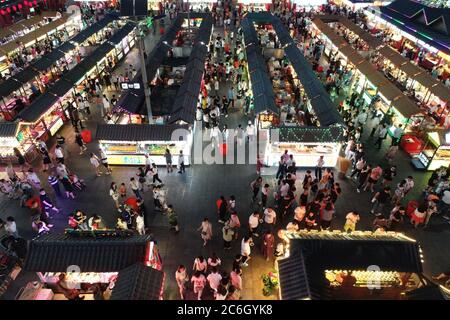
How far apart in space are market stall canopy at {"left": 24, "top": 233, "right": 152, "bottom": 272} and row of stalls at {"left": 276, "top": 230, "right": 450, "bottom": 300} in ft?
12.2

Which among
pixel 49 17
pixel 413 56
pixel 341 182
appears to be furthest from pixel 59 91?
pixel 413 56

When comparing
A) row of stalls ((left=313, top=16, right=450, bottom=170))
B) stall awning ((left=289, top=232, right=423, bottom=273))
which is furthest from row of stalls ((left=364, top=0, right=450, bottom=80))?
stall awning ((left=289, top=232, right=423, bottom=273))

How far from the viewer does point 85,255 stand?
801 centimetres

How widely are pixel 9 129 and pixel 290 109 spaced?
1402 cm

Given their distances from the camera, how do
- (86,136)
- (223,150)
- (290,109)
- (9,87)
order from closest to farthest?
(223,150), (86,136), (290,109), (9,87)

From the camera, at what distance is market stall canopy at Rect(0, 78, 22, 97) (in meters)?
18.0

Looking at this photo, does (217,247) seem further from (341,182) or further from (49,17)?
(49,17)

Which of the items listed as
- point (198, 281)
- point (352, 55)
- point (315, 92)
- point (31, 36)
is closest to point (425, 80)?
point (352, 55)

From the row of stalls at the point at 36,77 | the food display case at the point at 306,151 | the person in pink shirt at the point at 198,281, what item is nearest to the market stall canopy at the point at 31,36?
the row of stalls at the point at 36,77

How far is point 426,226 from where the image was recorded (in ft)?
38.6

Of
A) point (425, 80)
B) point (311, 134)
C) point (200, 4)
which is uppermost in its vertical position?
point (200, 4)

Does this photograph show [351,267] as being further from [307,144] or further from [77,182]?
[77,182]

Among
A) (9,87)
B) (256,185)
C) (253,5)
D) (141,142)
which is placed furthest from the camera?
(253,5)

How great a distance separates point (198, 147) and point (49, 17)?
1135 inches
